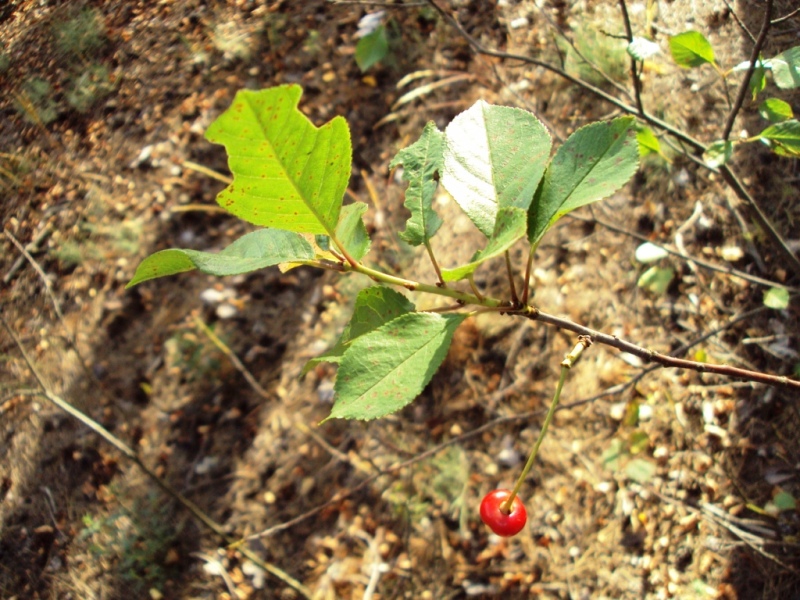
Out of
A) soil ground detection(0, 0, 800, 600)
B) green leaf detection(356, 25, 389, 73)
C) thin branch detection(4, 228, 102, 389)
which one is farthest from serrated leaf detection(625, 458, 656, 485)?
thin branch detection(4, 228, 102, 389)

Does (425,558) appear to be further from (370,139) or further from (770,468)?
(370,139)

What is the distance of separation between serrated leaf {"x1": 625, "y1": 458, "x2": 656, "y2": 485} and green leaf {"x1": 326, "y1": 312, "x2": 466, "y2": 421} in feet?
4.67

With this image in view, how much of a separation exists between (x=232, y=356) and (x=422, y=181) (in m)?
1.92

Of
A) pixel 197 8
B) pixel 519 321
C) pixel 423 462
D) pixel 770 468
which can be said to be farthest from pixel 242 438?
pixel 197 8

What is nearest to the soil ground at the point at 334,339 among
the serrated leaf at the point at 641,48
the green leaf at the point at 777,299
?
the green leaf at the point at 777,299

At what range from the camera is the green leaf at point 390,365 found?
0.68 m

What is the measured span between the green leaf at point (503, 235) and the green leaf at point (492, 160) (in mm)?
98

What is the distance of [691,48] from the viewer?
3.72ft

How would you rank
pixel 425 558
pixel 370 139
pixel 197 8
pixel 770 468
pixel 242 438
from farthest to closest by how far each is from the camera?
1. pixel 197 8
2. pixel 370 139
3. pixel 242 438
4. pixel 425 558
5. pixel 770 468

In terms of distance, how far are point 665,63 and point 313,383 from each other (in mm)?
1843

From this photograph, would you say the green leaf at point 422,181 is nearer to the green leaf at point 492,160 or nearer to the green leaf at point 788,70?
the green leaf at point 492,160

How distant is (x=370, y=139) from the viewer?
270cm

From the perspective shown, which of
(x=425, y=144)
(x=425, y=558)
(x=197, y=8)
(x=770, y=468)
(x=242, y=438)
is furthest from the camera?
(x=197, y=8)

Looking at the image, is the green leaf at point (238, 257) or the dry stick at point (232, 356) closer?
the green leaf at point (238, 257)
